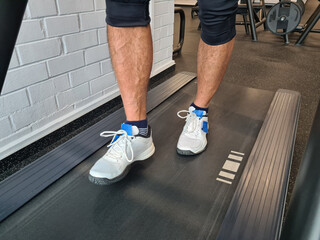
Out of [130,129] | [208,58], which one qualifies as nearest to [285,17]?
[208,58]

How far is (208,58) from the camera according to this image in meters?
1.00

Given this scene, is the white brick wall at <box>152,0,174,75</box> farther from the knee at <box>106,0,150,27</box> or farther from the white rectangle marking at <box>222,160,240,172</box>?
the white rectangle marking at <box>222,160,240,172</box>

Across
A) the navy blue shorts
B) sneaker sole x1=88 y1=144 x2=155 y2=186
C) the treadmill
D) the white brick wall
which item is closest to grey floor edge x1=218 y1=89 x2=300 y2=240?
the treadmill

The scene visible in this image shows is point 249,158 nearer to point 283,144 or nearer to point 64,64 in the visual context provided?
point 283,144

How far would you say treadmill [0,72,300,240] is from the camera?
0.72 m

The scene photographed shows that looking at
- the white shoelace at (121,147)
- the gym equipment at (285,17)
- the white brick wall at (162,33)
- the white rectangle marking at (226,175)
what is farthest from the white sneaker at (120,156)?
the gym equipment at (285,17)

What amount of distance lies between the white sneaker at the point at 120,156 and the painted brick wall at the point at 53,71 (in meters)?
0.43

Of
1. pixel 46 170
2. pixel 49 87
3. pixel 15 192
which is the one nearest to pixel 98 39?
pixel 49 87

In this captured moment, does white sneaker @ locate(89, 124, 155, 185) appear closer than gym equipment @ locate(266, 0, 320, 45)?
Yes

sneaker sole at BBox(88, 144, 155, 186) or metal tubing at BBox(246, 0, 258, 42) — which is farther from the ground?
metal tubing at BBox(246, 0, 258, 42)

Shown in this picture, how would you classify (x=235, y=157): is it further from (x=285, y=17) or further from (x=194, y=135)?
(x=285, y=17)

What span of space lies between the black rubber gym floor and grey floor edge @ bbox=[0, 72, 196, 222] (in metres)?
0.82

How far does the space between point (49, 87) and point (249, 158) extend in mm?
898

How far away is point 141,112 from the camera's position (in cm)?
94
